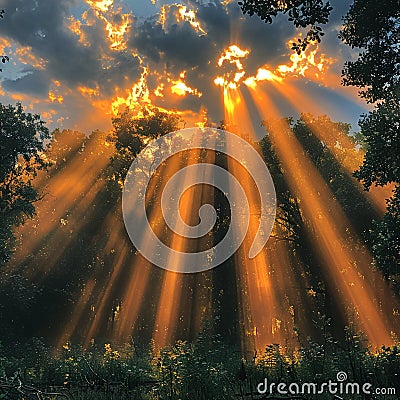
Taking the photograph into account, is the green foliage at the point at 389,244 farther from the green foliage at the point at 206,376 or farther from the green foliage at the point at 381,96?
the green foliage at the point at 206,376

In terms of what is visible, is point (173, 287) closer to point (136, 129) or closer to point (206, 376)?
point (136, 129)

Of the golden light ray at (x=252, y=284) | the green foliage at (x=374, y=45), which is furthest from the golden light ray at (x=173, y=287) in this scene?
the green foliage at (x=374, y=45)

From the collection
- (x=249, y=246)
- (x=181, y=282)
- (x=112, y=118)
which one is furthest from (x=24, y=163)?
(x=249, y=246)

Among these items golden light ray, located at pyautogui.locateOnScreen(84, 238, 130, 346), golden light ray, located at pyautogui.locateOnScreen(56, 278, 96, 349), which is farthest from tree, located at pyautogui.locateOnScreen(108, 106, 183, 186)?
golden light ray, located at pyautogui.locateOnScreen(56, 278, 96, 349)

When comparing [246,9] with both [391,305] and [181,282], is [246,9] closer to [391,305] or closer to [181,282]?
[391,305]

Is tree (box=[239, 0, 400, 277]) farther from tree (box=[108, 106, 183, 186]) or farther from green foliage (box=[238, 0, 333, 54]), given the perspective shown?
tree (box=[108, 106, 183, 186])

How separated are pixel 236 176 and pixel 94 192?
69.6 feet

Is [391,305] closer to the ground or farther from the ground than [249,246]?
closer to the ground

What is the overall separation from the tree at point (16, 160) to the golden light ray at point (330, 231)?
69.4 ft

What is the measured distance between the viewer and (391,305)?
30.0m

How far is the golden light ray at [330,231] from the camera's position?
1232 inches

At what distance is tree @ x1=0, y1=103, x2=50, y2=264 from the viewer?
102ft

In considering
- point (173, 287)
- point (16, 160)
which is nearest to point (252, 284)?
point (173, 287)

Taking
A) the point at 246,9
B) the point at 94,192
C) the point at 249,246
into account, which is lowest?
the point at 246,9
